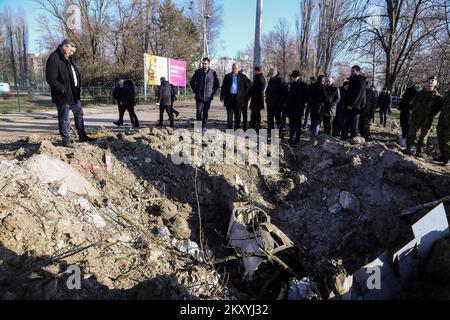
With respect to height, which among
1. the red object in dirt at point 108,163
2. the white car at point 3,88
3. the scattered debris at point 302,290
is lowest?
the scattered debris at point 302,290

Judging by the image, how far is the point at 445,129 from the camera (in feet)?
23.3

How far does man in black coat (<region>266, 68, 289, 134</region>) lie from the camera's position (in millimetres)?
8727

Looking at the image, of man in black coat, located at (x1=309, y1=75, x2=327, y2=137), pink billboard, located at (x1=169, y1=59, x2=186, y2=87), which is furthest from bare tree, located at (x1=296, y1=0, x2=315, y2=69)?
man in black coat, located at (x1=309, y1=75, x2=327, y2=137)

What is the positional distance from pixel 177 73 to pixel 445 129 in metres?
24.5

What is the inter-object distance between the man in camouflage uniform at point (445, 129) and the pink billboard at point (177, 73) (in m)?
22.9

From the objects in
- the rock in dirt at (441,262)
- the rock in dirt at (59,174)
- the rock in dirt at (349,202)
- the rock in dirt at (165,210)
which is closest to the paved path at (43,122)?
the rock in dirt at (59,174)

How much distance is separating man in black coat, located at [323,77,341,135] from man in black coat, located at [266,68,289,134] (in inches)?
51.6

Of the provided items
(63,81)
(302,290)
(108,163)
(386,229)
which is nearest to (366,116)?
(386,229)

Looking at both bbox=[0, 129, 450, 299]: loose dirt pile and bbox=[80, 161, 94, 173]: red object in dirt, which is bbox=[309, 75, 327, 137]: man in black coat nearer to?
A: bbox=[0, 129, 450, 299]: loose dirt pile

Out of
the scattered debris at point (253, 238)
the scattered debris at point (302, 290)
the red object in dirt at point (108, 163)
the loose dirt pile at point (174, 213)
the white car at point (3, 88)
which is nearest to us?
the loose dirt pile at point (174, 213)

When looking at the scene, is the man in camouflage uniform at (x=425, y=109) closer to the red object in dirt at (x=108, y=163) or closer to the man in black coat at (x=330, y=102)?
the man in black coat at (x=330, y=102)

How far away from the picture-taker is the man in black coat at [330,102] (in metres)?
9.40

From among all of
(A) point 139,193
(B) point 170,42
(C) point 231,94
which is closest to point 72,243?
(A) point 139,193
